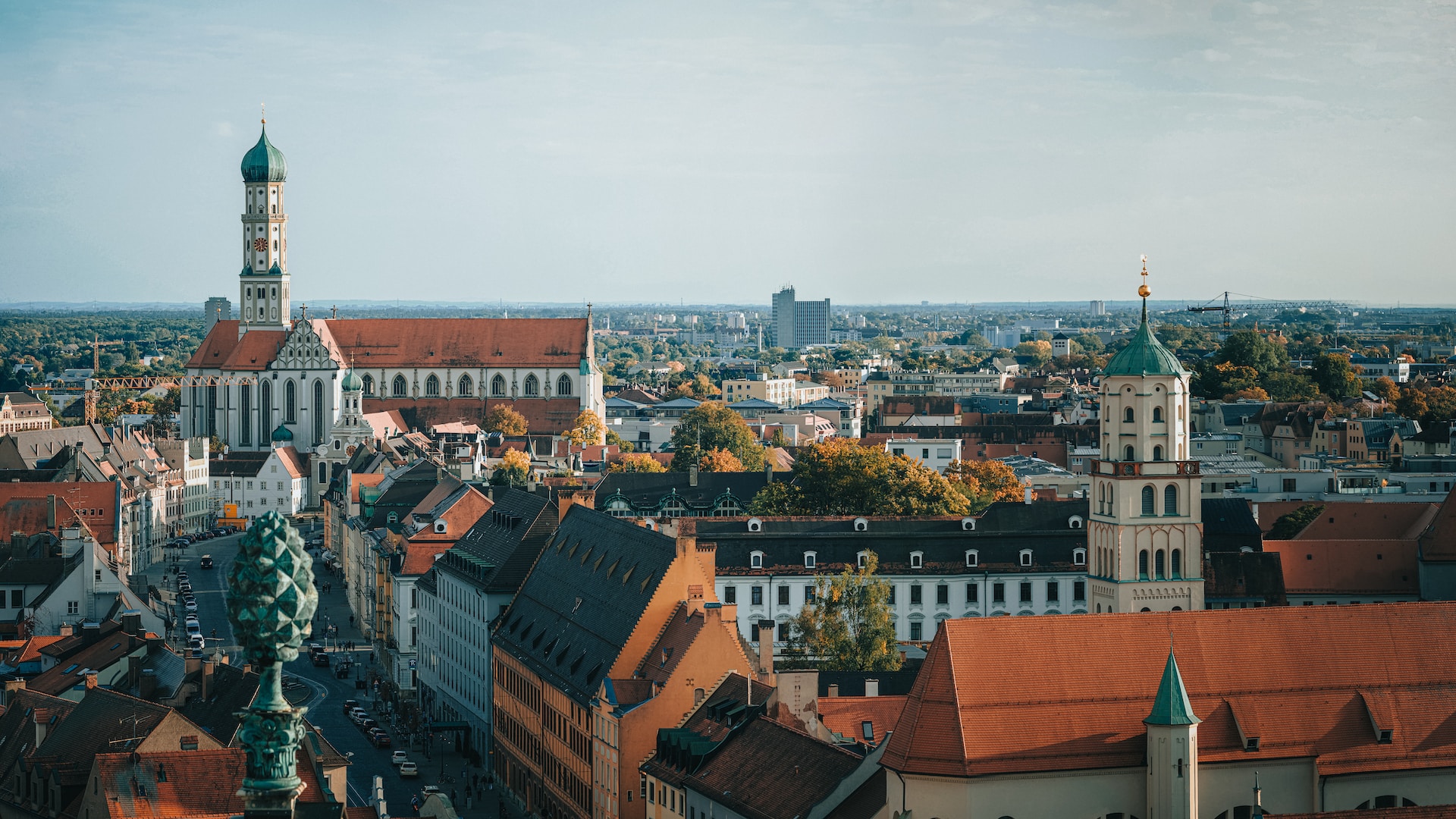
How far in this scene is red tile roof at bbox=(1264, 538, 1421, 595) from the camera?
10431 cm

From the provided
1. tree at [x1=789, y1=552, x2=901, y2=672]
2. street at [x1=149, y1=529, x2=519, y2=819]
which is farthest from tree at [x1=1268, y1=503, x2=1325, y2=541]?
street at [x1=149, y1=529, x2=519, y2=819]

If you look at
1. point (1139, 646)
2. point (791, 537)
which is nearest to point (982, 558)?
point (791, 537)

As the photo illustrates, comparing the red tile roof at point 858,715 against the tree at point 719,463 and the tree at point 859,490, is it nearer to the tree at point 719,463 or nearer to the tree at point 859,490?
the tree at point 859,490

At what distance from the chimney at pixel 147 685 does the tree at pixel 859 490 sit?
5385 centimetres

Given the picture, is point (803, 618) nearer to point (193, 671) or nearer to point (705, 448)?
point (193, 671)

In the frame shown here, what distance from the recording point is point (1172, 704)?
55906mm

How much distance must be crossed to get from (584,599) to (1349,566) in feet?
138

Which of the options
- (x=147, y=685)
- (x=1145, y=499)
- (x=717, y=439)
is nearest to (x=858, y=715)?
(x=1145, y=499)

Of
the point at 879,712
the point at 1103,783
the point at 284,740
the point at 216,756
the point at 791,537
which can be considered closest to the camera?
the point at 284,740

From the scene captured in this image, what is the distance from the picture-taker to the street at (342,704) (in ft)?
286

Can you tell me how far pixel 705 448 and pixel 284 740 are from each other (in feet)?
534

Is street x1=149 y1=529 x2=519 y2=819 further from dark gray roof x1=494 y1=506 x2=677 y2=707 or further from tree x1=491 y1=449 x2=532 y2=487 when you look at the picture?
tree x1=491 y1=449 x2=532 y2=487

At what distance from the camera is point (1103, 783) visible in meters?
57.1

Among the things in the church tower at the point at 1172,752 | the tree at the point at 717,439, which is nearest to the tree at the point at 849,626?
the church tower at the point at 1172,752
